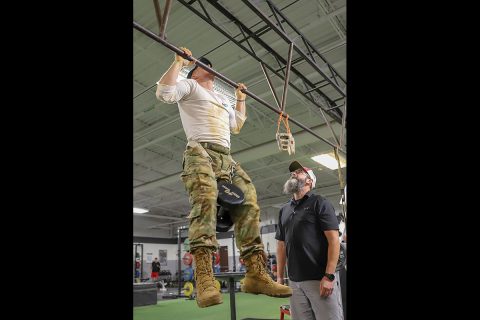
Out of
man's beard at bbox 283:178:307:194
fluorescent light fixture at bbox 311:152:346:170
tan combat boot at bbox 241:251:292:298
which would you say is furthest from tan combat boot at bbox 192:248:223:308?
fluorescent light fixture at bbox 311:152:346:170

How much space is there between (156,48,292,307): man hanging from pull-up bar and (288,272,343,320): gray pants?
103 cm

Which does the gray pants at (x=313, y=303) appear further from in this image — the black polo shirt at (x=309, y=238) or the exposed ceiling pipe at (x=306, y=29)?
the exposed ceiling pipe at (x=306, y=29)

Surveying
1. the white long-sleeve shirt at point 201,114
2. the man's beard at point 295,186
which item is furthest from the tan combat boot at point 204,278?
the man's beard at point 295,186

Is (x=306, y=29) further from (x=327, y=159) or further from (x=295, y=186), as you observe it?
(x=327, y=159)

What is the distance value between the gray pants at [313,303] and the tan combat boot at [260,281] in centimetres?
103

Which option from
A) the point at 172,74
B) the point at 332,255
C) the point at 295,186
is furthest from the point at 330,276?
the point at 172,74

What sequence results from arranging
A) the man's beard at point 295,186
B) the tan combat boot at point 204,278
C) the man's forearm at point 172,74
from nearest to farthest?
the tan combat boot at point 204,278, the man's forearm at point 172,74, the man's beard at point 295,186

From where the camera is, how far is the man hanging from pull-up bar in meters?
1.87

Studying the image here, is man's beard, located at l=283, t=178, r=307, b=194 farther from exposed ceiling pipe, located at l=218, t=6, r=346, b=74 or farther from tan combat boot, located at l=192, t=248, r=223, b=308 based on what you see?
exposed ceiling pipe, located at l=218, t=6, r=346, b=74

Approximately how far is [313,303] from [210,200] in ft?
5.42

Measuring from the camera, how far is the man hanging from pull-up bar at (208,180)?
1.87 m

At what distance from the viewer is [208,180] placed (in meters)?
1.95
